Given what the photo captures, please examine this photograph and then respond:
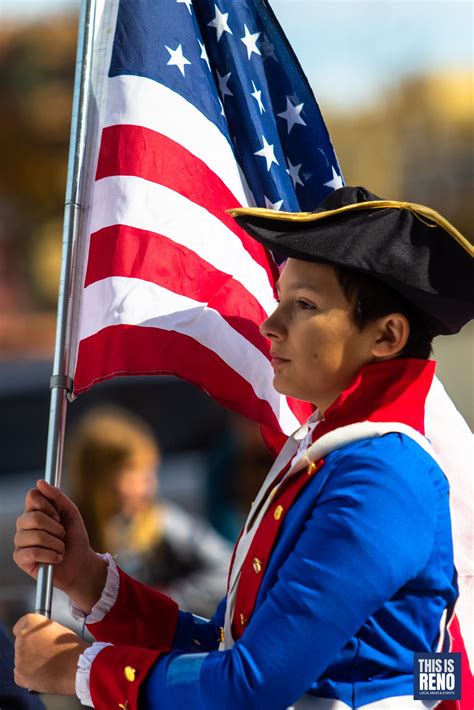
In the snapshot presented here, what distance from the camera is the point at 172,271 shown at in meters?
2.76

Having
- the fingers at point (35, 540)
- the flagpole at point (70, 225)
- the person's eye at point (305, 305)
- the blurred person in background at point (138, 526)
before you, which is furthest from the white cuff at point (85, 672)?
the blurred person in background at point (138, 526)

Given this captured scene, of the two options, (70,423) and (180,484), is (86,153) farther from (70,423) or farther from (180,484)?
(70,423)

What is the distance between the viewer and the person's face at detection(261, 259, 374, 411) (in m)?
2.18

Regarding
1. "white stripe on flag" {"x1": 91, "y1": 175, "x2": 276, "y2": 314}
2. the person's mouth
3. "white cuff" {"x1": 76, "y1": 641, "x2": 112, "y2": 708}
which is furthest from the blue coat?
"white stripe on flag" {"x1": 91, "y1": 175, "x2": 276, "y2": 314}

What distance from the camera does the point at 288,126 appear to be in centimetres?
292

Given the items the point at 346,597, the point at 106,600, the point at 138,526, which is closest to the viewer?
the point at 346,597

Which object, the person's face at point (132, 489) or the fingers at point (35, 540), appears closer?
the fingers at point (35, 540)

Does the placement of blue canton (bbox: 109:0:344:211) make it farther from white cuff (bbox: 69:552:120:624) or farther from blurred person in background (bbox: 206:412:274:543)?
blurred person in background (bbox: 206:412:274:543)

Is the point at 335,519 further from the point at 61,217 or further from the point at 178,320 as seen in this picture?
the point at 61,217

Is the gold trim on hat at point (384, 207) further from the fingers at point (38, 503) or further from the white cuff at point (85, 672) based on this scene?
the white cuff at point (85, 672)

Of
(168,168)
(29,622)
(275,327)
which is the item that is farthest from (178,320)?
(29,622)

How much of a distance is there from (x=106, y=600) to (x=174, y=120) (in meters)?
1.10

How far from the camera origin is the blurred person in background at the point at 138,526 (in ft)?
18.2

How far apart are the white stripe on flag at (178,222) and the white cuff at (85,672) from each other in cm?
102
